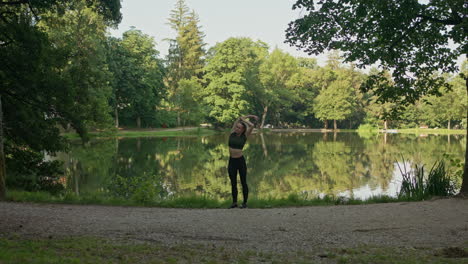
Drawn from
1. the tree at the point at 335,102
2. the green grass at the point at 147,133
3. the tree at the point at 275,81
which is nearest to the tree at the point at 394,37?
the green grass at the point at 147,133

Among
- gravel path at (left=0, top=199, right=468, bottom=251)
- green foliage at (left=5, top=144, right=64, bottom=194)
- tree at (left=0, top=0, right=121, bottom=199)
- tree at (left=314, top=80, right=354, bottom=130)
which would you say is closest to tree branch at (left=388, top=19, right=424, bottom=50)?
gravel path at (left=0, top=199, right=468, bottom=251)

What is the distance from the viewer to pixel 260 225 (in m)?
6.20

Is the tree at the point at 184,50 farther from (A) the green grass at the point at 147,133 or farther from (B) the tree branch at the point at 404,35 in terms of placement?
(B) the tree branch at the point at 404,35

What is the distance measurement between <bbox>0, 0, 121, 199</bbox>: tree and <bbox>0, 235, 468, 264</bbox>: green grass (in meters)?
6.23

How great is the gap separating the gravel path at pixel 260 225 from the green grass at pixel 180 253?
285 millimetres

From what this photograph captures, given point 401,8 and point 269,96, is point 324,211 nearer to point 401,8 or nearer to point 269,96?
point 401,8

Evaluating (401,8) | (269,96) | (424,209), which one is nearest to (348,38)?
(401,8)

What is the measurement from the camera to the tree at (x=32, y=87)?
377 inches

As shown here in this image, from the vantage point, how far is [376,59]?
9.09m

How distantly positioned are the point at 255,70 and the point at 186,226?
5357cm

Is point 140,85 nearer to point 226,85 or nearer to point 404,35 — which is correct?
point 226,85

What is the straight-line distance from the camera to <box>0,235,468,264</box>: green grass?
3941 mm

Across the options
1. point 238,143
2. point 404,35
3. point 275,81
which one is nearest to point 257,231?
point 238,143

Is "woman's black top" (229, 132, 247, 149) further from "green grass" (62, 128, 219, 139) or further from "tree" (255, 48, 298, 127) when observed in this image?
"tree" (255, 48, 298, 127)
